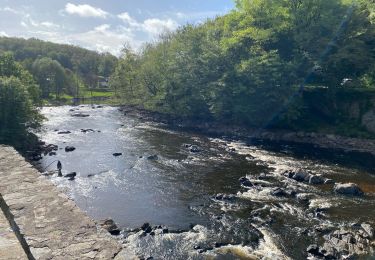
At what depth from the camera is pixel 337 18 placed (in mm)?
51500

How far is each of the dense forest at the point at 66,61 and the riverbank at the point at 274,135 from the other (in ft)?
220

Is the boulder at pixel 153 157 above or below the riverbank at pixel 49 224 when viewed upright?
below

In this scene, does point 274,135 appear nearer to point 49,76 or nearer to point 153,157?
point 153,157

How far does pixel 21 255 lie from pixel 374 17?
184ft

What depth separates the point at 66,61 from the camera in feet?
549

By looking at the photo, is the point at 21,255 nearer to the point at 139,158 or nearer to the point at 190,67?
the point at 139,158

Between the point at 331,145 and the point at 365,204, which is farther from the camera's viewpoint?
the point at 331,145

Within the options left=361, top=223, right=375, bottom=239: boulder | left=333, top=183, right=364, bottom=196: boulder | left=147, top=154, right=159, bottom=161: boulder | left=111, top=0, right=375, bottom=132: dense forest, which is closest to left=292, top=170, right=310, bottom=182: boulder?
left=333, top=183, right=364, bottom=196: boulder

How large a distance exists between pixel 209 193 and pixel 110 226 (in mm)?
9204

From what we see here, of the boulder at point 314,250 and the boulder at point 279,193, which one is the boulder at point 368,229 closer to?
the boulder at point 314,250

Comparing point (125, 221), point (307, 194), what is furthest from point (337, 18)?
point (125, 221)

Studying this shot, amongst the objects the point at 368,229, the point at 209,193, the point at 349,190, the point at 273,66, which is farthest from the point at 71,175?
the point at 273,66

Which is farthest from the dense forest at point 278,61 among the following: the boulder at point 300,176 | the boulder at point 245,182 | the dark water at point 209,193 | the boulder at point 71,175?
the boulder at point 71,175

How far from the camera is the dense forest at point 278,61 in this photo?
5078 cm
